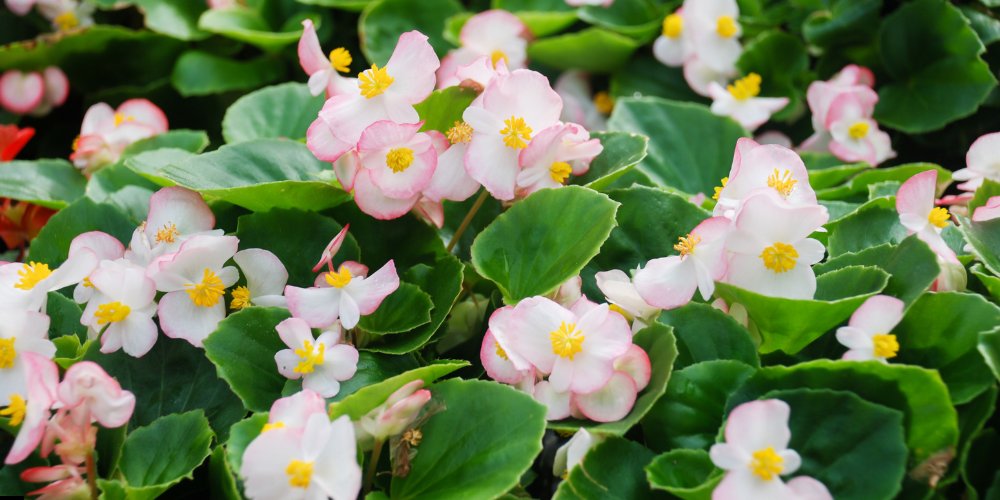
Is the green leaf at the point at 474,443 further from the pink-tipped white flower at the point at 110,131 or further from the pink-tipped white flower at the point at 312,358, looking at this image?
the pink-tipped white flower at the point at 110,131

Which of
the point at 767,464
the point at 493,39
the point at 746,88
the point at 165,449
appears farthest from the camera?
the point at 493,39

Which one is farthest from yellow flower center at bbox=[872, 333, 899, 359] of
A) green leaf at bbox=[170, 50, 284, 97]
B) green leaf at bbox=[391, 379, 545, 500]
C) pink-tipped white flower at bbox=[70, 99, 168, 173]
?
green leaf at bbox=[170, 50, 284, 97]

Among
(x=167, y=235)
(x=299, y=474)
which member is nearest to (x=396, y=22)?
(x=167, y=235)

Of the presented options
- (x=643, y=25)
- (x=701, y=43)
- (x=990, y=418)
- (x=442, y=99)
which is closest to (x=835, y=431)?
(x=990, y=418)

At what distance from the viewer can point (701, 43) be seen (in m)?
1.23

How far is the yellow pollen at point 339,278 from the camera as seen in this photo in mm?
679

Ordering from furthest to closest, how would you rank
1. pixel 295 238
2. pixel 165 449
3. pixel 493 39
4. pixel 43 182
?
pixel 493 39
pixel 43 182
pixel 295 238
pixel 165 449

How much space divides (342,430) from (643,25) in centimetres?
91

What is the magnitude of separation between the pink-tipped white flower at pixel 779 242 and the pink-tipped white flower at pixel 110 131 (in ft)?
2.28

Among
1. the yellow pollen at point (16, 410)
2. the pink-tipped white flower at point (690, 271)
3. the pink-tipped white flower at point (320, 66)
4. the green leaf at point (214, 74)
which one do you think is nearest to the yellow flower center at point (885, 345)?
the pink-tipped white flower at point (690, 271)

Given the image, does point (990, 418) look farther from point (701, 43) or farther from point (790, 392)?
point (701, 43)

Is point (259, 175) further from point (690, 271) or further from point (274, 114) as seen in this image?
point (690, 271)

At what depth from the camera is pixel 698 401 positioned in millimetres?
636

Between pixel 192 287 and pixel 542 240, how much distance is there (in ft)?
0.84
